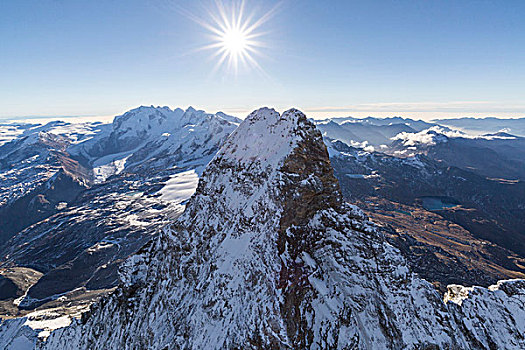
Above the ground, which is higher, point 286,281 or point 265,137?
point 265,137

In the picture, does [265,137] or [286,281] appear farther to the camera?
[265,137]

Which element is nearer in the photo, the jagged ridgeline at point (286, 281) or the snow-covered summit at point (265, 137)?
the jagged ridgeline at point (286, 281)

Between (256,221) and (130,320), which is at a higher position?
(256,221)

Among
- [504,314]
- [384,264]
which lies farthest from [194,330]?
[504,314]

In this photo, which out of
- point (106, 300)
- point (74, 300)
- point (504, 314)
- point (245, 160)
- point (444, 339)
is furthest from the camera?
point (74, 300)

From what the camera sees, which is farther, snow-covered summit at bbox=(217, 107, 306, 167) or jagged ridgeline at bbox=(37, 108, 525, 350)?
snow-covered summit at bbox=(217, 107, 306, 167)

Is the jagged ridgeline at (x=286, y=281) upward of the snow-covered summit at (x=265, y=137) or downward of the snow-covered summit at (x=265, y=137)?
downward

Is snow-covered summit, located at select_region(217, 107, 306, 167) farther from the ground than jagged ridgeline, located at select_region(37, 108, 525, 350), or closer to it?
farther from the ground

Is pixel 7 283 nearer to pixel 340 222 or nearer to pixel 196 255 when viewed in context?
pixel 196 255
